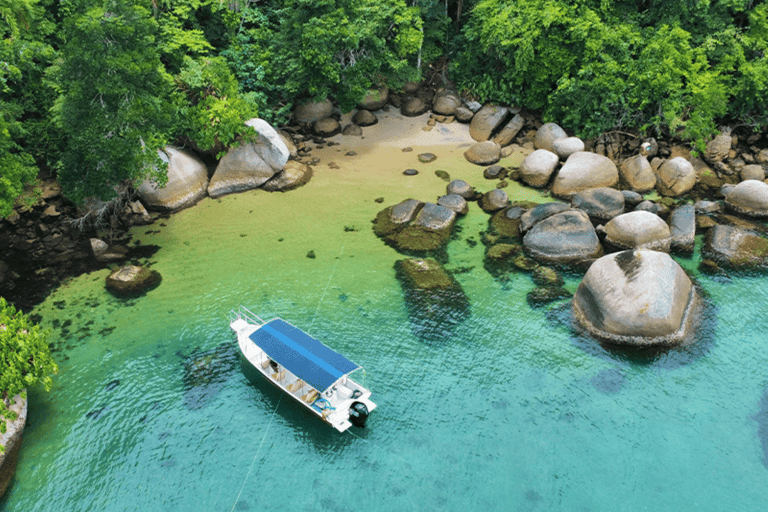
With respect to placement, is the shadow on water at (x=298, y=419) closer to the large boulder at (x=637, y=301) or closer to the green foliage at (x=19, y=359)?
the green foliage at (x=19, y=359)

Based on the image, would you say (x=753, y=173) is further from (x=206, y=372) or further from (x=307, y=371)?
(x=206, y=372)

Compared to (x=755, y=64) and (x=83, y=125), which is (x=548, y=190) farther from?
(x=83, y=125)

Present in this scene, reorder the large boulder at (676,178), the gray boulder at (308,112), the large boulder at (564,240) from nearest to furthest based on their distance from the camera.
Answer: the large boulder at (564,240), the large boulder at (676,178), the gray boulder at (308,112)

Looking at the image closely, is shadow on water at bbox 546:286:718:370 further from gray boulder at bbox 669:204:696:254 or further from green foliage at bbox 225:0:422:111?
green foliage at bbox 225:0:422:111

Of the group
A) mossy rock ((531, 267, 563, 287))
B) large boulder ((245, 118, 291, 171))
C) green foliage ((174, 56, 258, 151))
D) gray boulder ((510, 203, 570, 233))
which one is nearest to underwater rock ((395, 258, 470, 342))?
mossy rock ((531, 267, 563, 287))

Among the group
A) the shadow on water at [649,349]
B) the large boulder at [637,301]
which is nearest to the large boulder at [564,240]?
the large boulder at [637,301]

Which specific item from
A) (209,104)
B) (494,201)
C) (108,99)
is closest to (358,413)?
(494,201)
